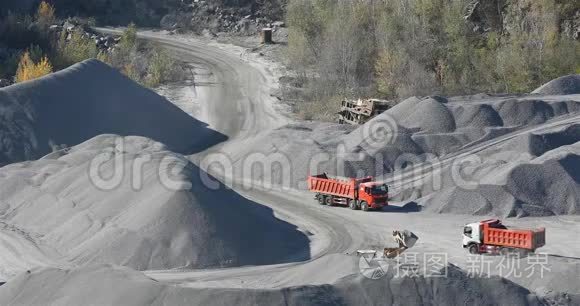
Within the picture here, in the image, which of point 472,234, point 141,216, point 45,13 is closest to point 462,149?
point 472,234

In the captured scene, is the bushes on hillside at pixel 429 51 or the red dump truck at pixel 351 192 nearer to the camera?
the red dump truck at pixel 351 192

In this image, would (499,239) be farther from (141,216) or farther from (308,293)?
(141,216)

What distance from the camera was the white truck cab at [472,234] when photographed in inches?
1214

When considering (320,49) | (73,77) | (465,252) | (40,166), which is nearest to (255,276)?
(465,252)

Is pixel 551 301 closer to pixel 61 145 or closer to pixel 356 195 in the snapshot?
pixel 356 195

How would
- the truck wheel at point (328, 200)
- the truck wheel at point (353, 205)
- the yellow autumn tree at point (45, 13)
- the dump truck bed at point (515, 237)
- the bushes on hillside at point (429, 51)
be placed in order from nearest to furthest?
the dump truck bed at point (515, 237)
the truck wheel at point (353, 205)
the truck wheel at point (328, 200)
the bushes on hillside at point (429, 51)
the yellow autumn tree at point (45, 13)

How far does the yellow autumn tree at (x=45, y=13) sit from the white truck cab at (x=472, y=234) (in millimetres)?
49339

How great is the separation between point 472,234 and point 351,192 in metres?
6.88

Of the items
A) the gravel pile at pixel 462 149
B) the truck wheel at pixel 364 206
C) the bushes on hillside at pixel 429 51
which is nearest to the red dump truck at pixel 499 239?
the gravel pile at pixel 462 149

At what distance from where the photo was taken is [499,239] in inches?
1195

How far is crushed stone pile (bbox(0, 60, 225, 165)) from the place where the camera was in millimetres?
45031

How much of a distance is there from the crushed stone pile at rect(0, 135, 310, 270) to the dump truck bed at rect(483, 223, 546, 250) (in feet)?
19.2

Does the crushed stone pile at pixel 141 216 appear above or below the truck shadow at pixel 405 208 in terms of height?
above

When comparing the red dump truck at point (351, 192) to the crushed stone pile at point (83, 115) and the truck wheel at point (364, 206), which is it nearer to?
the truck wheel at point (364, 206)
